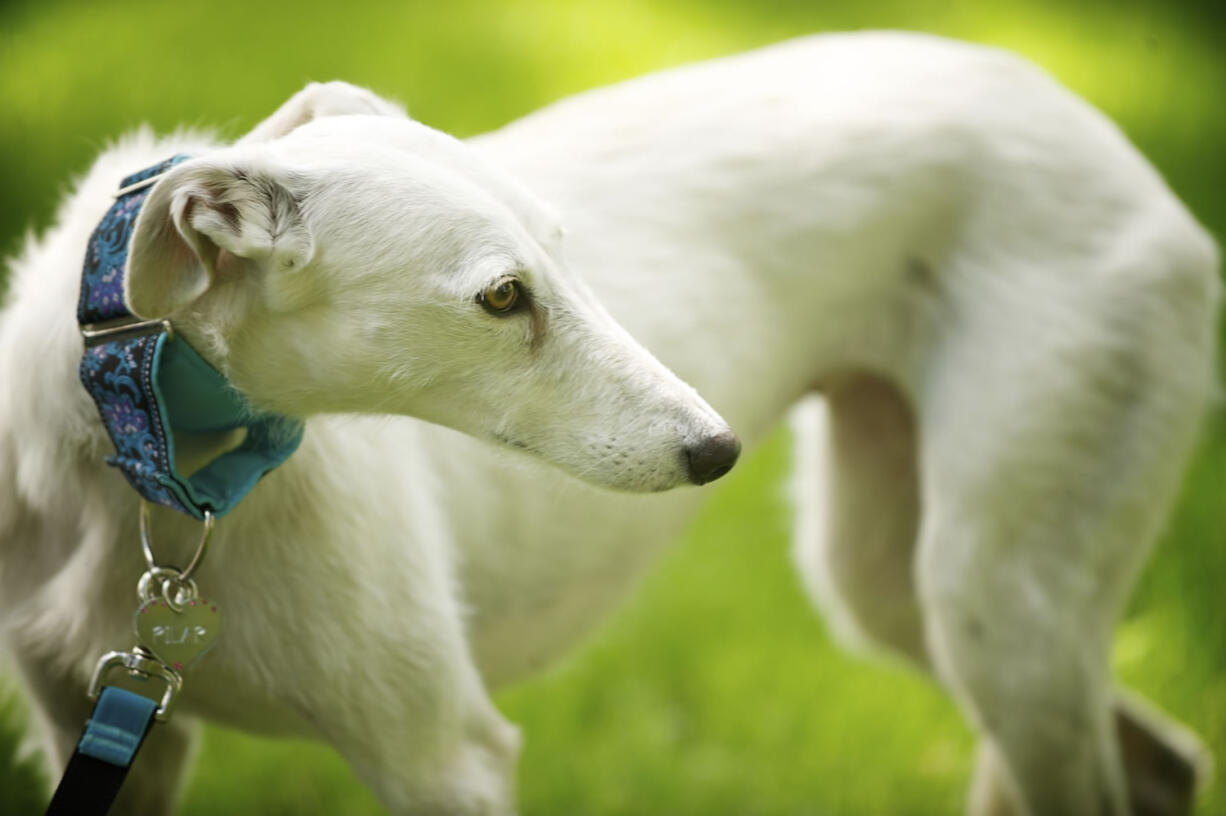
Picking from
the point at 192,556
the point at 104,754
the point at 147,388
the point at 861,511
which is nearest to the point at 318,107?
the point at 147,388

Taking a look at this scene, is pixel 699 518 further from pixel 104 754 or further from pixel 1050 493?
pixel 104 754

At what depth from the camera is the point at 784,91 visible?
2.68 m

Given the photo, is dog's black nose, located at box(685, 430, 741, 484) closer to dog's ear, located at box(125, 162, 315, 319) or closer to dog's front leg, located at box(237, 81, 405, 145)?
dog's ear, located at box(125, 162, 315, 319)

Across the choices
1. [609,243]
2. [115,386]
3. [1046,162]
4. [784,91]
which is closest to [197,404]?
[115,386]

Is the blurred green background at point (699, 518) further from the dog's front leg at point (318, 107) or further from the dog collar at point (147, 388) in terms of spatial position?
the dog collar at point (147, 388)

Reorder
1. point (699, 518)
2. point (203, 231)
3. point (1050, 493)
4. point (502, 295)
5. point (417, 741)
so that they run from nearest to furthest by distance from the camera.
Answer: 1. point (203, 231)
2. point (502, 295)
3. point (417, 741)
4. point (1050, 493)
5. point (699, 518)

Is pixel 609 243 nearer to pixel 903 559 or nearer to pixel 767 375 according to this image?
pixel 767 375

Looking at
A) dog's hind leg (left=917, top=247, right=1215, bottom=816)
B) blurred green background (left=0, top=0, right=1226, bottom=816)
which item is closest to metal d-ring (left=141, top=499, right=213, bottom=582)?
blurred green background (left=0, top=0, right=1226, bottom=816)

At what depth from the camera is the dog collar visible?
61.8 inches

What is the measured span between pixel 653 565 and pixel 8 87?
304 centimetres

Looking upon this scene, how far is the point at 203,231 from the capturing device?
1.53m

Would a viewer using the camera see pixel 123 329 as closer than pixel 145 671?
Yes

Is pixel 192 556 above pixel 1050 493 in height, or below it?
above

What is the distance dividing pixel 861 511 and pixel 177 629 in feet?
6.12
